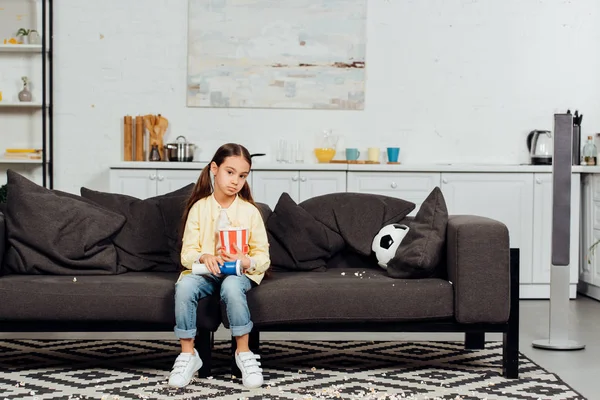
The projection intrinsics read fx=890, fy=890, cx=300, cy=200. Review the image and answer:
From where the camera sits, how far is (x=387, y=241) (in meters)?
4.08

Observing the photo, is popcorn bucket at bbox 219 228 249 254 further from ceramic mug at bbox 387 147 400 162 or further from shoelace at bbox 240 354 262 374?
ceramic mug at bbox 387 147 400 162

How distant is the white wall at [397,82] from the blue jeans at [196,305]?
297 cm

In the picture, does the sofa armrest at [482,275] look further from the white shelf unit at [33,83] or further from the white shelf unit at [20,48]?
the white shelf unit at [20,48]

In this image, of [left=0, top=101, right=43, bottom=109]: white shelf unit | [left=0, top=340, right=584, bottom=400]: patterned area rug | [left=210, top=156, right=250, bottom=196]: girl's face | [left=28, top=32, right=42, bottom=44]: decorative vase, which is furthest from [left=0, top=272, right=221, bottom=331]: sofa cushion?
[left=28, top=32, right=42, bottom=44]: decorative vase

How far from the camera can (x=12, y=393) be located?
323cm

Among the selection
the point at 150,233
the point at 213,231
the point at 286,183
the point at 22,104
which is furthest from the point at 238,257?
the point at 22,104

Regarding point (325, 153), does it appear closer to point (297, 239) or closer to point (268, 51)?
point (268, 51)

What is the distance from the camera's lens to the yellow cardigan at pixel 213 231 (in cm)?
356

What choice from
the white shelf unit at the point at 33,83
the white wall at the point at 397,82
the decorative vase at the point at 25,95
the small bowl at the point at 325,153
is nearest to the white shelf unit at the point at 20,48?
the white shelf unit at the point at 33,83

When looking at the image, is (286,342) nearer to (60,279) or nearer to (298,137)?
(60,279)

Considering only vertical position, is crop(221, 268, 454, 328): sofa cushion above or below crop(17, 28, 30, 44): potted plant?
below

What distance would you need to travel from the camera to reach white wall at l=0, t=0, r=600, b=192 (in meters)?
6.27

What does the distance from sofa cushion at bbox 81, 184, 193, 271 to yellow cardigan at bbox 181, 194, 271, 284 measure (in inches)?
16.7

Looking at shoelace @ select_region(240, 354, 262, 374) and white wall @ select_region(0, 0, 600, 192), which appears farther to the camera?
white wall @ select_region(0, 0, 600, 192)
